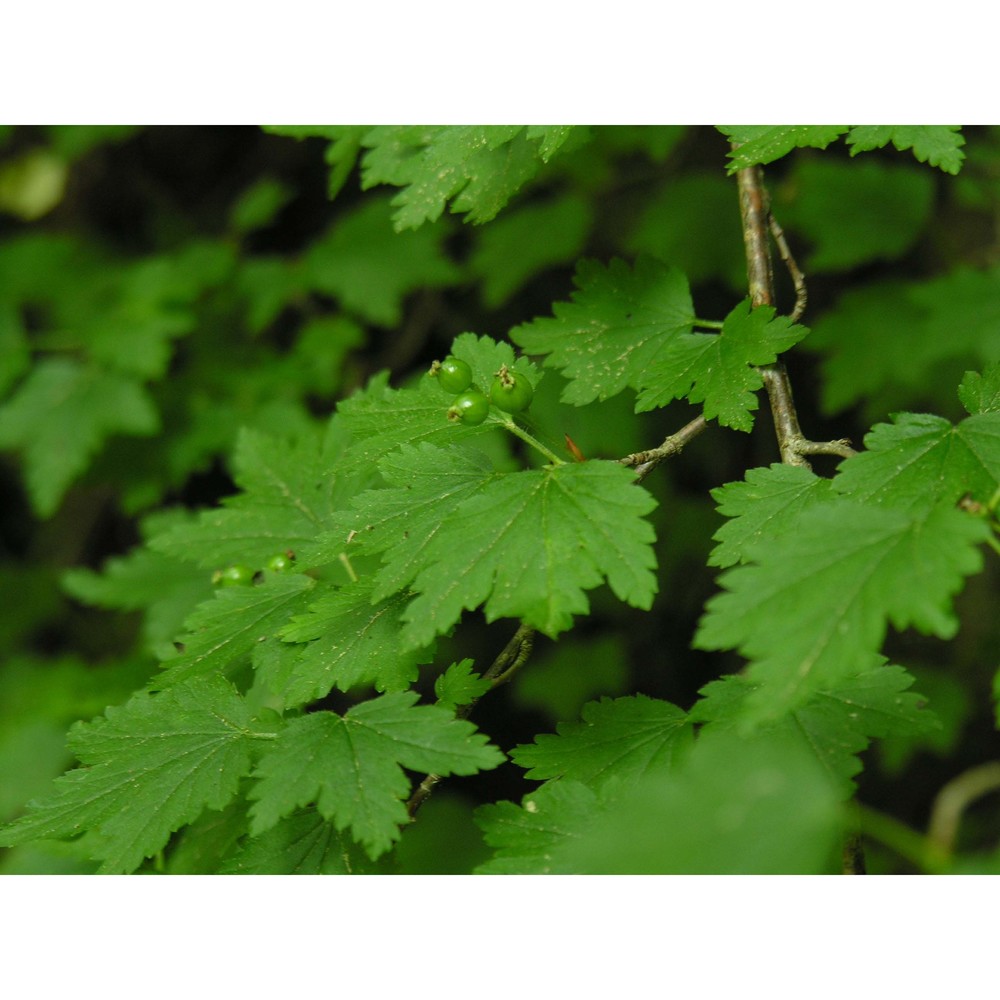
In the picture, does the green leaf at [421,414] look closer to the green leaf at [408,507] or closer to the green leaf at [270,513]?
the green leaf at [408,507]

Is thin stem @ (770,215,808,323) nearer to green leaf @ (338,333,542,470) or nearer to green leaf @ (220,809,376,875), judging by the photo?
green leaf @ (338,333,542,470)

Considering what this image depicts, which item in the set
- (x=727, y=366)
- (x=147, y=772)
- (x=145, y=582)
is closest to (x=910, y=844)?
(x=727, y=366)

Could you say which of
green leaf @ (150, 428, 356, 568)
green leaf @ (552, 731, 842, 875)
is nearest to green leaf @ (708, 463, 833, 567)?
green leaf @ (552, 731, 842, 875)

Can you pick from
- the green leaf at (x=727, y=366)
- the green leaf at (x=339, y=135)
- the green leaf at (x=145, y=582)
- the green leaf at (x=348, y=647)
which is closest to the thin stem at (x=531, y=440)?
the green leaf at (x=727, y=366)

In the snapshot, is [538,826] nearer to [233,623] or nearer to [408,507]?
[408,507]

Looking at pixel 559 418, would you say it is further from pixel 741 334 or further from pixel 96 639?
pixel 96 639

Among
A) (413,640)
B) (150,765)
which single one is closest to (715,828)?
(413,640)
